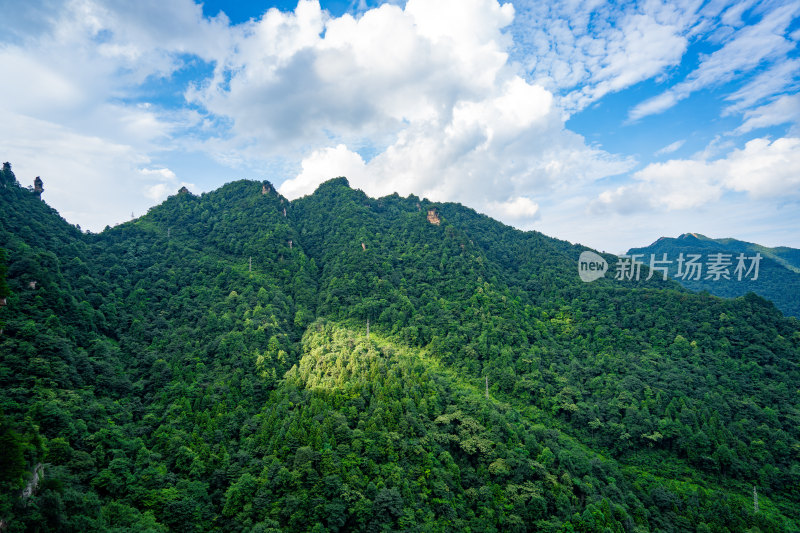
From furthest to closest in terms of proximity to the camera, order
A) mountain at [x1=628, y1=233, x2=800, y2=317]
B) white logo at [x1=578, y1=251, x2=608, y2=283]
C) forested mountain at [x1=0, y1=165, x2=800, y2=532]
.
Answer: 1. mountain at [x1=628, y1=233, x2=800, y2=317]
2. white logo at [x1=578, y1=251, x2=608, y2=283]
3. forested mountain at [x1=0, y1=165, x2=800, y2=532]

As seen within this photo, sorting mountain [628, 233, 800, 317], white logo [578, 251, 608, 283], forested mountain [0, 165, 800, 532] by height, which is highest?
mountain [628, 233, 800, 317]

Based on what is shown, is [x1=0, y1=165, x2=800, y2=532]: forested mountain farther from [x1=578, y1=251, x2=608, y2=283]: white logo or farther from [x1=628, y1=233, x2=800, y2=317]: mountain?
[x1=628, y1=233, x2=800, y2=317]: mountain

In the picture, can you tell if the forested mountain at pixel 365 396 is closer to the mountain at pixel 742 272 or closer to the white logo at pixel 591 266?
the white logo at pixel 591 266

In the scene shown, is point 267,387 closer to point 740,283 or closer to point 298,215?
point 298,215

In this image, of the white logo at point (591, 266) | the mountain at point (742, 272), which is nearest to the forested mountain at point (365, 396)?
the white logo at point (591, 266)

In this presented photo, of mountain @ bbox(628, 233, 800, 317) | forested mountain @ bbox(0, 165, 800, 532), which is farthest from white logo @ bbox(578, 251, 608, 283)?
mountain @ bbox(628, 233, 800, 317)

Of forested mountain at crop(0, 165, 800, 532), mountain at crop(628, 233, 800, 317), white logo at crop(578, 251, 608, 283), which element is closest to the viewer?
forested mountain at crop(0, 165, 800, 532)
